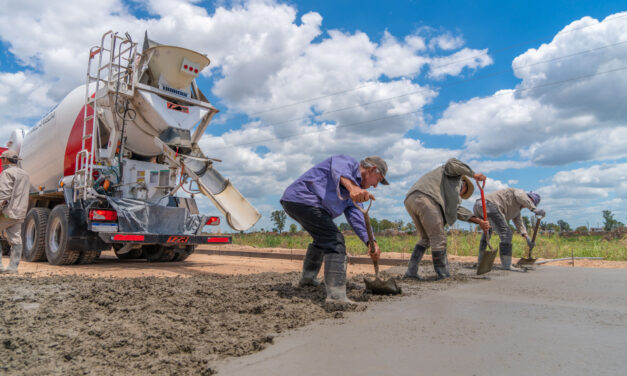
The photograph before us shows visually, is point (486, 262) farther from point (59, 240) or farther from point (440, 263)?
point (59, 240)

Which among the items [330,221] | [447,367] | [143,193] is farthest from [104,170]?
[447,367]

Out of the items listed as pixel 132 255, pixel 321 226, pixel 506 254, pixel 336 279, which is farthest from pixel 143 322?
pixel 132 255

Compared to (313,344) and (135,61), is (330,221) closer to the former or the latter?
(313,344)

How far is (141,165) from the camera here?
7910 mm

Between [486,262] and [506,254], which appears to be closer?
[486,262]

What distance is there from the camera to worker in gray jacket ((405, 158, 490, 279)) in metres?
5.54

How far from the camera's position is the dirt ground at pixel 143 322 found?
235 centimetres

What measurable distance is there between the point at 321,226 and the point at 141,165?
16.9ft

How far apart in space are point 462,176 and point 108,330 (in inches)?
193

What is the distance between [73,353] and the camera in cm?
243

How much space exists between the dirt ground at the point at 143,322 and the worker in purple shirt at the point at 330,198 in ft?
1.47

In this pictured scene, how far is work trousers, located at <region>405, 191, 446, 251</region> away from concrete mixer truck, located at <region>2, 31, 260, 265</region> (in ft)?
10.4

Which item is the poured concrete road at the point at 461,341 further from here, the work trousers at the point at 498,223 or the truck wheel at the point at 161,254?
the truck wheel at the point at 161,254

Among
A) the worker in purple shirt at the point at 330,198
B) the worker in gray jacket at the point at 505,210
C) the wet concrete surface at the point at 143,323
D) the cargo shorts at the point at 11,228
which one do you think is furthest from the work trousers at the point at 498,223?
the cargo shorts at the point at 11,228
